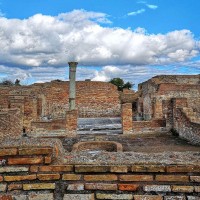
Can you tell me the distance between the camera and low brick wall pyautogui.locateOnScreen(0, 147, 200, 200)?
8.86 feet

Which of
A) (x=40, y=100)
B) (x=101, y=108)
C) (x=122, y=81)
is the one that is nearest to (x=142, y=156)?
(x=40, y=100)

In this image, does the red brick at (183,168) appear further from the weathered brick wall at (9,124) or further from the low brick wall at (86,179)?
the weathered brick wall at (9,124)

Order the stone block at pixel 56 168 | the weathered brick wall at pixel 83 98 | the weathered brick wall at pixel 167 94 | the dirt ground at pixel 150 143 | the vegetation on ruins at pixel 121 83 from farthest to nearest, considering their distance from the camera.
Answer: the vegetation on ruins at pixel 121 83 < the weathered brick wall at pixel 83 98 < the weathered brick wall at pixel 167 94 < the dirt ground at pixel 150 143 < the stone block at pixel 56 168

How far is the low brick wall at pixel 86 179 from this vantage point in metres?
2.70

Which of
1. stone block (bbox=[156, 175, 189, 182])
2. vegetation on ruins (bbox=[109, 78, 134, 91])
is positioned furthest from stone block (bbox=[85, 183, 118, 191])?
vegetation on ruins (bbox=[109, 78, 134, 91])

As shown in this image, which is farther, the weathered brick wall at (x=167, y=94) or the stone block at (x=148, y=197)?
the weathered brick wall at (x=167, y=94)

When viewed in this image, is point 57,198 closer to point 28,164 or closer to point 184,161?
point 28,164

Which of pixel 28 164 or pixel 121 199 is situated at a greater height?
pixel 28 164

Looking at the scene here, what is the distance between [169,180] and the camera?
271 cm

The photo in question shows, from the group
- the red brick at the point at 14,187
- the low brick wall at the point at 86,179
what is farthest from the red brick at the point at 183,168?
the red brick at the point at 14,187

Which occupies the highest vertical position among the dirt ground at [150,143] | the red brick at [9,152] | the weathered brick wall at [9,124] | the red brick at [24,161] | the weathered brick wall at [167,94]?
the weathered brick wall at [167,94]

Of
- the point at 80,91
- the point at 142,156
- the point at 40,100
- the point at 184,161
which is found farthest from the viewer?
the point at 80,91

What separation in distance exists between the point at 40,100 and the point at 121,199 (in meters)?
17.6

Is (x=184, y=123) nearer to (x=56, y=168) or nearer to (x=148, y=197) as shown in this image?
(x=148, y=197)
